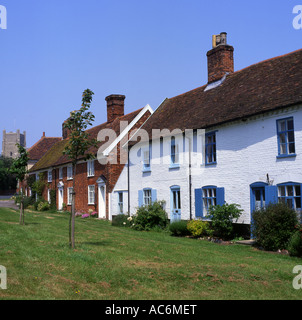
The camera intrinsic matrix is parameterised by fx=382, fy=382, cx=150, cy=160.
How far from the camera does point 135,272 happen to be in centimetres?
939

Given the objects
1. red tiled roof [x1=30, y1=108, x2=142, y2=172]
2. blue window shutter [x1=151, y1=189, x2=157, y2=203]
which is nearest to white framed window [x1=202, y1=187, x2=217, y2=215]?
blue window shutter [x1=151, y1=189, x2=157, y2=203]

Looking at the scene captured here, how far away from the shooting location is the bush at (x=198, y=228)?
17.9 metres

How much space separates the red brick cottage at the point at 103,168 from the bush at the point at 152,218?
181 inches

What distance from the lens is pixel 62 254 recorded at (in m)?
10.6

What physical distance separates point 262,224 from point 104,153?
49.6 feet

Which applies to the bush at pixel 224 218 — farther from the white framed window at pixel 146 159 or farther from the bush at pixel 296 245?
the white framed window at pixel 146 159

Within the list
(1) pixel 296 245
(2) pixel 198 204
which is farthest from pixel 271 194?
(2) pixel 198 204

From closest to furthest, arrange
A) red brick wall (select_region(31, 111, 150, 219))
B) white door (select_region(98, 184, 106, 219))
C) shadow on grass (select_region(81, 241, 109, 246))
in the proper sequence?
shadow on grass (select_region(81, 241, 109, 246)), red brick wall (select_region(31, 111, 150, 219)), white door (select_region(98, 184, 106, 219))

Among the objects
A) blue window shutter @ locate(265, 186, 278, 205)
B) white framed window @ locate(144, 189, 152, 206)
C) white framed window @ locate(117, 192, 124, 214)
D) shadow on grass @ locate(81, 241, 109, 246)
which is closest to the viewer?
shadow on grass @ locate(81, 241, 109, 246)

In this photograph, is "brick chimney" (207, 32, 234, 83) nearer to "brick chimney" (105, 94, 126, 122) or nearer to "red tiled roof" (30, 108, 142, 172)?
"red tiled roof" (30, 108, 142, 172)

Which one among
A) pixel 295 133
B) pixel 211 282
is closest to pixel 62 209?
pixel 295 133

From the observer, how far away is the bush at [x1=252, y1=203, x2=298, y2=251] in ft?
45.9

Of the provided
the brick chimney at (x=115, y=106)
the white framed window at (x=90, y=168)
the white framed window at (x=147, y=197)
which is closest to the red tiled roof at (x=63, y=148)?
the brick chimney at (x=115, y=106)

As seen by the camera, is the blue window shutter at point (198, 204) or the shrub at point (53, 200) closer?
the blue window shutter at point (198, 204)
